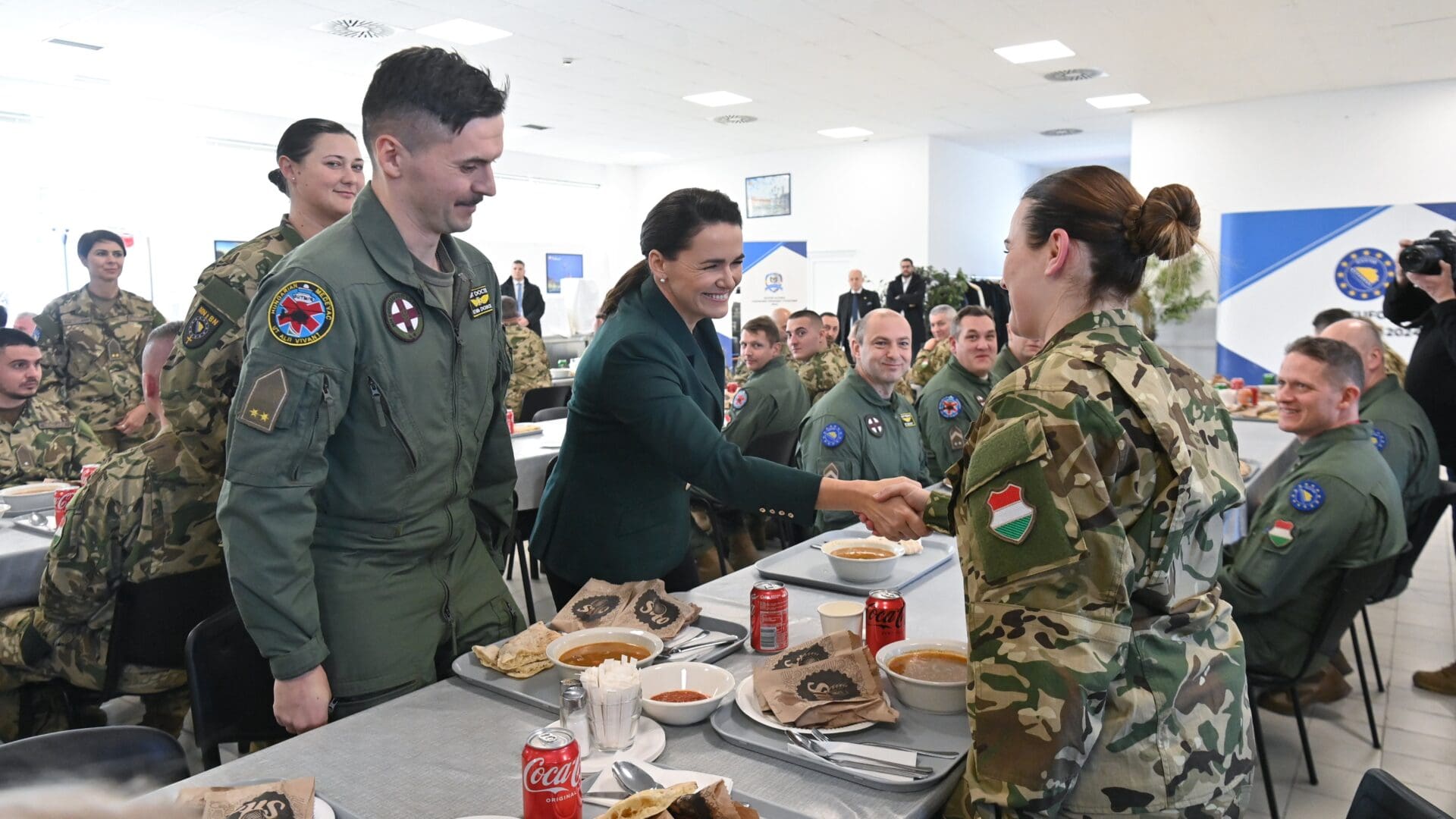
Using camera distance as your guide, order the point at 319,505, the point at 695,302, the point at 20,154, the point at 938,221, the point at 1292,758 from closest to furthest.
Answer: the point at 319,505, the point at 695,302, the point at 1292,758, the point at 20,154, the point at 938,221

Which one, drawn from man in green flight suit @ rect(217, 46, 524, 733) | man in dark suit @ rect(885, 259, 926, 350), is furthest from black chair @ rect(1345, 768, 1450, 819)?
man in dark suit @ rect(885, 259, 926, 350)

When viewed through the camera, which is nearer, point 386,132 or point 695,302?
point 386,132

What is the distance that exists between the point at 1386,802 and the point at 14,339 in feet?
15.2

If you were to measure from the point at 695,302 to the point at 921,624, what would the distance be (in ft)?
2.93

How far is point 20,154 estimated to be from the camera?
938 centimetres

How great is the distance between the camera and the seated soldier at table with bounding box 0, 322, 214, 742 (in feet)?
7.78

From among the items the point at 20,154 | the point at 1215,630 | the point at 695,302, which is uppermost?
the point at 20,154

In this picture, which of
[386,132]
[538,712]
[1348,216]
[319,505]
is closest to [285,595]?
[319,505]

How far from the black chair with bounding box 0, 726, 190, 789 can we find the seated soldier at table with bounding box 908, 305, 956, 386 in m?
5.31

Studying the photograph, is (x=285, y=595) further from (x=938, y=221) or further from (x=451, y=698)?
(x=938, y=221)

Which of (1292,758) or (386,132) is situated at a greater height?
(386,132)

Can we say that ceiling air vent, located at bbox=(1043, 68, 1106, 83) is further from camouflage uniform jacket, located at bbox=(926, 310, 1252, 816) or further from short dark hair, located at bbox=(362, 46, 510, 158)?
camouflage uniform jacket, located at bbox=(926, 310, 1252, 816)

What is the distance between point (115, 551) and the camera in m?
2.51

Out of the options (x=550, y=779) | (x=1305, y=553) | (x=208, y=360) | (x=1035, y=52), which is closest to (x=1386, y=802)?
(x=550, y=779)
